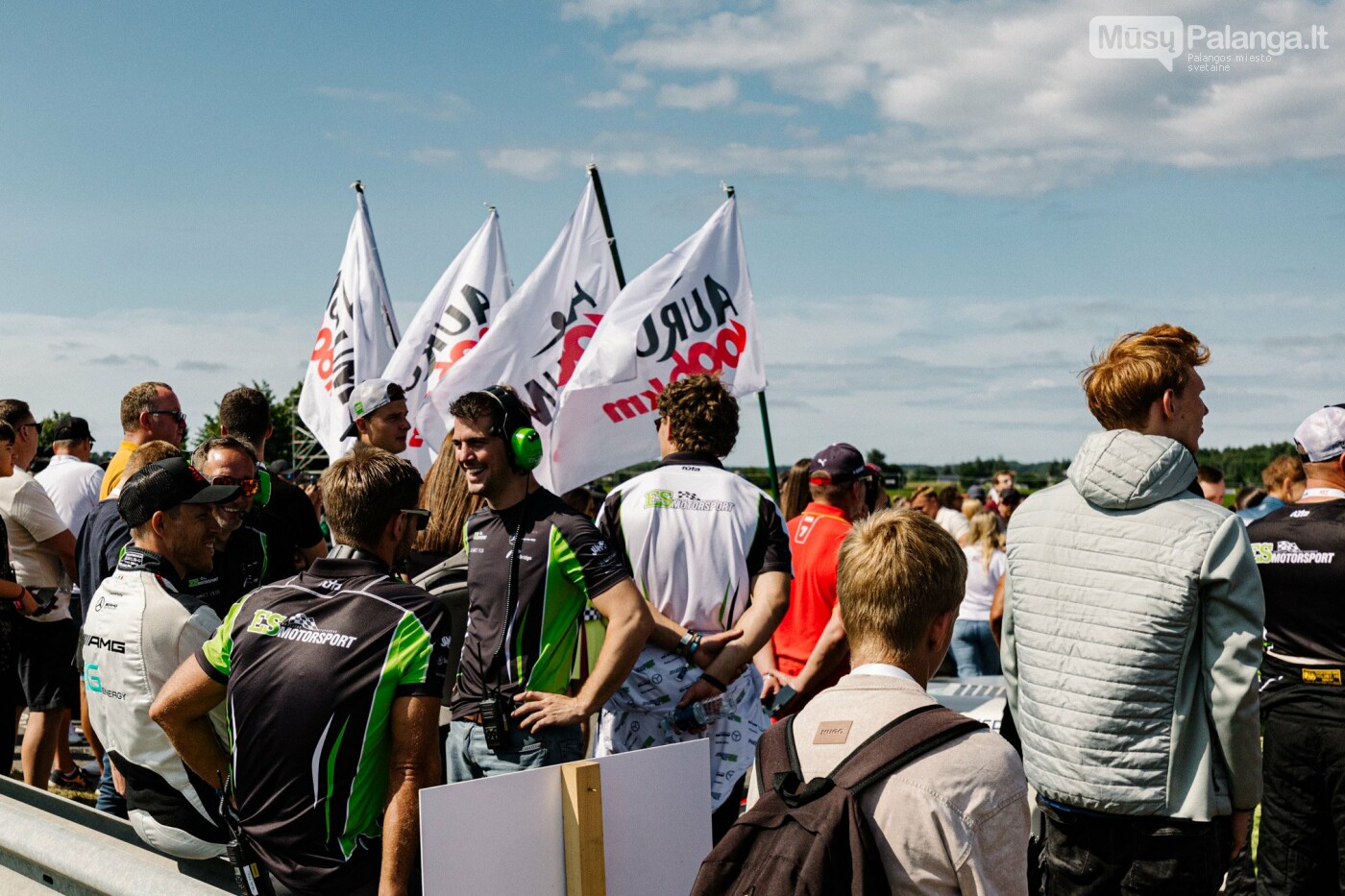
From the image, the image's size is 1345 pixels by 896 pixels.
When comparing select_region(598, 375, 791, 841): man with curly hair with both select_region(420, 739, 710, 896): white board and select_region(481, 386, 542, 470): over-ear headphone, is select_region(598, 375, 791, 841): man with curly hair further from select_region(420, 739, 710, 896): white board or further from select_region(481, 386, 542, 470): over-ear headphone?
select_region(420, 739, 710, 896): white board

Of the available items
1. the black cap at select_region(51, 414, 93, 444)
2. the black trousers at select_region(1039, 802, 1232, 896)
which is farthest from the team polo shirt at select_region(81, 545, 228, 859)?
the black cap at select_region(51, 414, 93, 444)

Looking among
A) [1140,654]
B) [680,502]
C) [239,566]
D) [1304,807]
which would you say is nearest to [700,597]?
[680,502]

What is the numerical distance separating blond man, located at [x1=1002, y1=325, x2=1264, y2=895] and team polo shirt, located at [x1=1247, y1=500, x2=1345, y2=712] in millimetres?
1373

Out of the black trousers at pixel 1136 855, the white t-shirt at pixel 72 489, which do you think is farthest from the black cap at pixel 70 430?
the black trousers at pixel 1136 855

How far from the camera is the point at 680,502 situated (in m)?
4.28

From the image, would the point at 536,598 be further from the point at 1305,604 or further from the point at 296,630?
the point at 1305,604

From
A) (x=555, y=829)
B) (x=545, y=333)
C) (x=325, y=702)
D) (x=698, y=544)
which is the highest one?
(x=545, y=333)

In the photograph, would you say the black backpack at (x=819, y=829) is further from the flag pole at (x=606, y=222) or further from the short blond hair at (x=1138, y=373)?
the flag pole at (x=606, y=222)

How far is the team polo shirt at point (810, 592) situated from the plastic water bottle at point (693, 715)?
130 centimetres

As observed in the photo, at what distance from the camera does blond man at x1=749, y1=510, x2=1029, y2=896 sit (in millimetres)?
2074

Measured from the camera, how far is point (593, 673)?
372 cm

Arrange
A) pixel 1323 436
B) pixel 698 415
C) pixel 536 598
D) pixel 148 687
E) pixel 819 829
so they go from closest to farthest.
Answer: pixel 819 829
pixel 148 687
pixel 536 598
pixel 698 415
pixel 1323 436

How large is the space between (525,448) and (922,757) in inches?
83.9

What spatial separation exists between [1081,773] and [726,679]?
127 cm
